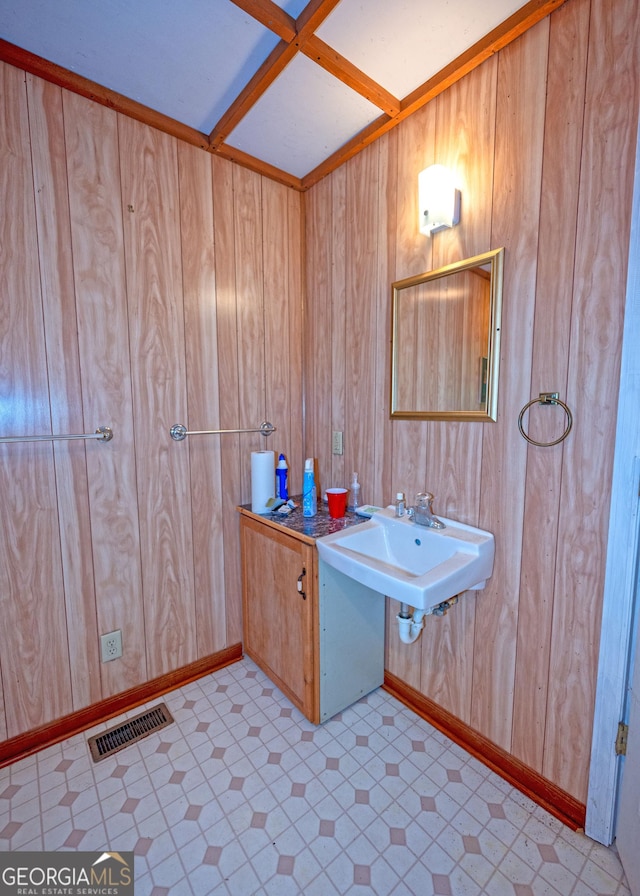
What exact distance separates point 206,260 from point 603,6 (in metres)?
1.44

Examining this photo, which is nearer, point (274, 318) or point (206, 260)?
point (206, 260)

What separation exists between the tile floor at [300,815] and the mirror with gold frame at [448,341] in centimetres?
122

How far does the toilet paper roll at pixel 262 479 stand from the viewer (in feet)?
5.57

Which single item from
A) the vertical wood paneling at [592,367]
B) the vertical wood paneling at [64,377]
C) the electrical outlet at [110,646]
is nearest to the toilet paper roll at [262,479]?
the vertical wood paneling at [64,377]

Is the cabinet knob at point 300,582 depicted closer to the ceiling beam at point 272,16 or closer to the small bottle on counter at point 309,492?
the small bottle on counter at point 309,492

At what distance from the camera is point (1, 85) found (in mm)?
1208

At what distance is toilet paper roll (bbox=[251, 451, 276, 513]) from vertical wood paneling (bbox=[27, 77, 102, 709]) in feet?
2.07

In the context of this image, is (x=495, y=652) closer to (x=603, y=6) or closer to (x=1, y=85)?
(x=603, y=6)

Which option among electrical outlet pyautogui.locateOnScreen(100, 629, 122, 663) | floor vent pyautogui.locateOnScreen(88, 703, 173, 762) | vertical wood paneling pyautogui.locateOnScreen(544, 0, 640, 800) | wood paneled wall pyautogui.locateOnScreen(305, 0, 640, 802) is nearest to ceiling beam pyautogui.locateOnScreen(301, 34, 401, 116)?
wood paneled wall pyautogui.locateOnScreen(305, 0, 640, 802)

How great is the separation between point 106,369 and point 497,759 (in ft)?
6.51

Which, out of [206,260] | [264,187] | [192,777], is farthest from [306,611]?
[264,187]

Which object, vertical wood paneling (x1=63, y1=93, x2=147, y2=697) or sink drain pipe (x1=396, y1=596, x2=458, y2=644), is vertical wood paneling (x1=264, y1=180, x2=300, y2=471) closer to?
vertical wood paneling (x1=63, y1=93, x2=147, y2=697)

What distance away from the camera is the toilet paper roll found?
1.70 m

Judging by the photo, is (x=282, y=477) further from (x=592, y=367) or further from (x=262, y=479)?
(x=592, y=367)
